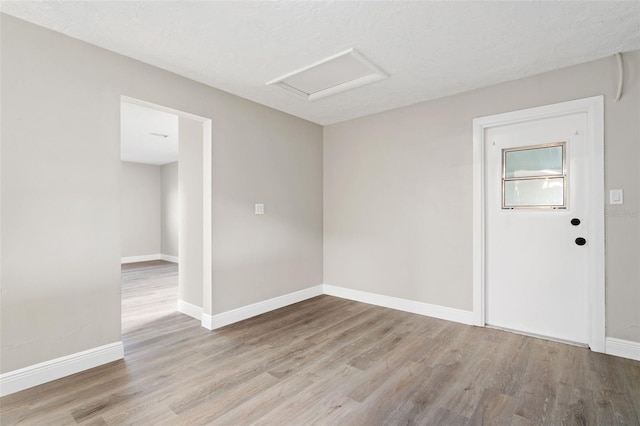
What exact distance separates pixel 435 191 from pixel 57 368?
3833 millimetres

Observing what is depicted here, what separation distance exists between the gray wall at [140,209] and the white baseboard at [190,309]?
505 cm

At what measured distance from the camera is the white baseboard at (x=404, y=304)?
336 cm

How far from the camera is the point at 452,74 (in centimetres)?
292

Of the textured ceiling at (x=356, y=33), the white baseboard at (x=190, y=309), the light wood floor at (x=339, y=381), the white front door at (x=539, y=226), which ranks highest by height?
the textured ceiling at (x=356, y=33)

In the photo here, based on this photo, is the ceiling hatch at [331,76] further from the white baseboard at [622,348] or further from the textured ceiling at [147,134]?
the white baseboard at [622,348]

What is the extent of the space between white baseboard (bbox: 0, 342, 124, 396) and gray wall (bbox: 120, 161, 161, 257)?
6.13 m

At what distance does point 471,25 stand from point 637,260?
2.34m

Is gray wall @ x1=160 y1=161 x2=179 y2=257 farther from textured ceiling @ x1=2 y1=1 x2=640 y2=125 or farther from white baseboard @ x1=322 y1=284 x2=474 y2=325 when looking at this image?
textured ceiling @ x1=2 y1=1 x2=640 y2=125

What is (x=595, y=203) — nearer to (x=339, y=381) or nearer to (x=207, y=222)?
(x=339, y=381)

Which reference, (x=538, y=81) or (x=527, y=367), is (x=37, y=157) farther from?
(x=538, y=81)

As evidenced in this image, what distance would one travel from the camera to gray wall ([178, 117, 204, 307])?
3.56 m

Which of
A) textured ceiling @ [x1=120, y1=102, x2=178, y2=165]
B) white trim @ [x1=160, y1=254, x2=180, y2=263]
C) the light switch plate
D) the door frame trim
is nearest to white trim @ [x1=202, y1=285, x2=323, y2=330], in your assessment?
textured ceiling @ [x1=120, y1=102, x2=178, y2=165]

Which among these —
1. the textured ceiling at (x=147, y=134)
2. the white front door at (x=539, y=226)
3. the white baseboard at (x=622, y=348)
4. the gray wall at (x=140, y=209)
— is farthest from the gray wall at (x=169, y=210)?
the white baseboard at (x=622, y=348)

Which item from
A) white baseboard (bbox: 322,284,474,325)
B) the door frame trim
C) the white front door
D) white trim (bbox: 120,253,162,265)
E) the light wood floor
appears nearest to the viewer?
the light wood floor
